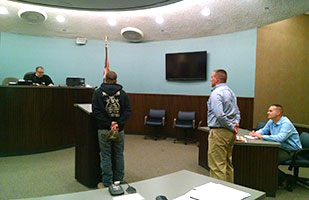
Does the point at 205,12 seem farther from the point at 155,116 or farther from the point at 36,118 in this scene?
the point at 36,118

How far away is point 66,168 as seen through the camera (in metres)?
4.12

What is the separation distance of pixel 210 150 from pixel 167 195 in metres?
1.83

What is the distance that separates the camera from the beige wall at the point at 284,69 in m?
5.77

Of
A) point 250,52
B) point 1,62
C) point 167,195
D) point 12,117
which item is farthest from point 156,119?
point 167,195

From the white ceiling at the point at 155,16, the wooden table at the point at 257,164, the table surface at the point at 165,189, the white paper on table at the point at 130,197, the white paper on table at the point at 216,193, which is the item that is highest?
the white ceiling at the point at 155,16

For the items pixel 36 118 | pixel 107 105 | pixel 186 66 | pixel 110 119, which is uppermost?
pixel 186 66

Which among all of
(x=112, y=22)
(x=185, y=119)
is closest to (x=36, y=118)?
(x=112, y=22)

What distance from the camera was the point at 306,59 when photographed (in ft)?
20.2

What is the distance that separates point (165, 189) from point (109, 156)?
1780 millimetres

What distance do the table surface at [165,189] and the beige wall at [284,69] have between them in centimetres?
477

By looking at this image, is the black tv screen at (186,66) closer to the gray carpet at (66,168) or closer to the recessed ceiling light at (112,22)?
the recessed ceiling light at (112,22)

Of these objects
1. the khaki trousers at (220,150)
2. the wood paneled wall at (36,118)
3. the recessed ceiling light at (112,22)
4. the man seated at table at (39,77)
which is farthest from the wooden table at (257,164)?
the recessed ceiling light at (112,22)

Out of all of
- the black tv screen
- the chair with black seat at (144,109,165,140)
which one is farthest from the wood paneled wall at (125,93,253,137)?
the black tv screen

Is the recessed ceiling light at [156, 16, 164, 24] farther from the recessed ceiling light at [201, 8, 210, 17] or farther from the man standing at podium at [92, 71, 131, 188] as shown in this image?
the man standing at podium at [92, 71, 131, 188]
